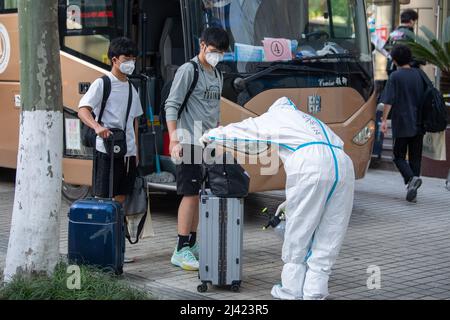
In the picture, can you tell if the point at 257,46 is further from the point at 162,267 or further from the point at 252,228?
the point at 162,267

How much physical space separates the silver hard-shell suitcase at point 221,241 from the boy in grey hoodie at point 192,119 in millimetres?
610

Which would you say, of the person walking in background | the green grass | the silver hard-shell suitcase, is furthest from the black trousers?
the green grass

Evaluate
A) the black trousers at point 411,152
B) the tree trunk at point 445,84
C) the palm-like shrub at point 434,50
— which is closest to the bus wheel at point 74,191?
the black trousers at point 411,152

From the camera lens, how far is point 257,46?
9.03 meters

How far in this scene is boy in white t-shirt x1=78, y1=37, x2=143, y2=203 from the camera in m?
7.38

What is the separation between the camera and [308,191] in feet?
20.2

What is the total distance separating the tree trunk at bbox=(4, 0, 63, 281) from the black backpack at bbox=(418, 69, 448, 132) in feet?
18.4

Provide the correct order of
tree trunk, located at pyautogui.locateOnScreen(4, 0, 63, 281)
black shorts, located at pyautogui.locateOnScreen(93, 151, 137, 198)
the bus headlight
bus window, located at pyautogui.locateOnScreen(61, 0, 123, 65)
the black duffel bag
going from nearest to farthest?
1. tree trunk, located at pyautogui.locateOnScreen(4, 0, 63, 281)
2. the black duffel bag
3. black shorts, located at pyautogui.locateOnScreen(93, 151, 137, 198)
4. bus window, located at pyautogui.locateOnScreen(61, 0, 123, 65)
5. the bus headlight

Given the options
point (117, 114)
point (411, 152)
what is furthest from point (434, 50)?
point (117, 114)

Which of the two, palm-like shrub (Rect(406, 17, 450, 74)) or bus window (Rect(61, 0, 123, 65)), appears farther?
palm-like shrub (Rect(406, 17, 450, 74))

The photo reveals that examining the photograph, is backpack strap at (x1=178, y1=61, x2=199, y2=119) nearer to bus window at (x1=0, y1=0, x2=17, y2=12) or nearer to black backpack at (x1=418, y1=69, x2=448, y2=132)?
bus window at (x1=0, y1=0, x2=17, y2=12)

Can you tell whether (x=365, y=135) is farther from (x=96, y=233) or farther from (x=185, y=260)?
(x=96, y=233)

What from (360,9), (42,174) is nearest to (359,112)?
(360,9)

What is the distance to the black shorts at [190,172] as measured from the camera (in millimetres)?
7336
